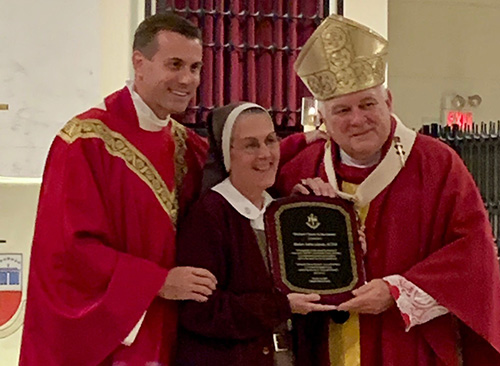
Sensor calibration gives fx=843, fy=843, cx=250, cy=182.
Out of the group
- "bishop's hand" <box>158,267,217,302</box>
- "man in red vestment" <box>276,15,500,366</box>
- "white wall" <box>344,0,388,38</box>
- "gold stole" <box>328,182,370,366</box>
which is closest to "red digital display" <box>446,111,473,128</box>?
"white wall" <box>344,0,388,38</box>

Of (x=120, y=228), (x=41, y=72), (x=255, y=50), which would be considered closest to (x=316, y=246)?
(x=120, y=228)

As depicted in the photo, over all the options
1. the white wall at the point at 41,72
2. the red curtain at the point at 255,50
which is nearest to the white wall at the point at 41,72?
the white wall at the point at 41,72

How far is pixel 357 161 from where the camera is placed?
250cm

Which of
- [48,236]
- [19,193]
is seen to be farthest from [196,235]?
[19,193]

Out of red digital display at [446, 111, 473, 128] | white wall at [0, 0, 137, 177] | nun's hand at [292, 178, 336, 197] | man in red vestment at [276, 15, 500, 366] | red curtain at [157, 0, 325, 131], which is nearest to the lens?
man in red vestment at [276, 15, 500, 366]

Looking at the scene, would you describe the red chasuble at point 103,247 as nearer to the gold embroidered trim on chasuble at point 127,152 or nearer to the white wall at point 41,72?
the gold embroidered trim on chasuble at point 127,152

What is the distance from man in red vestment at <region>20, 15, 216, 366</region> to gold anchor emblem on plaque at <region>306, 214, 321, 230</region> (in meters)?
0.33

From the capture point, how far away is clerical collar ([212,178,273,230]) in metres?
2.30

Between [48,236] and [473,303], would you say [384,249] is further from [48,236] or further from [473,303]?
[48,236]

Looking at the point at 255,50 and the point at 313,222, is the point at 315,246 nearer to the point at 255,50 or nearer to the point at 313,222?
the point at 313,222

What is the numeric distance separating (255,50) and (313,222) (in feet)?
8.51

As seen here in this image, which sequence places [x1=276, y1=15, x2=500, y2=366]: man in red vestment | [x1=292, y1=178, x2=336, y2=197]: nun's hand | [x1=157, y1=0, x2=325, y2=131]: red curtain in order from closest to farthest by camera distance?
[x1=276, y1=15, x2=500, y2=366]: man in red vestment
[x1=292, y1=178, x2=336, y2=197]: nun's hand
[x1=157, y1=0, x2=325, y2=131]: red curtain

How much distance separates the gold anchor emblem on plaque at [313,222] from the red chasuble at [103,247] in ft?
1.22

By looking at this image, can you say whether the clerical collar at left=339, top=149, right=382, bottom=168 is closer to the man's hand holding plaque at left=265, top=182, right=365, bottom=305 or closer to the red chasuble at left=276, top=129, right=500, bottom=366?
the red chasuble at left=276, top=129, right=500, bottom=366
